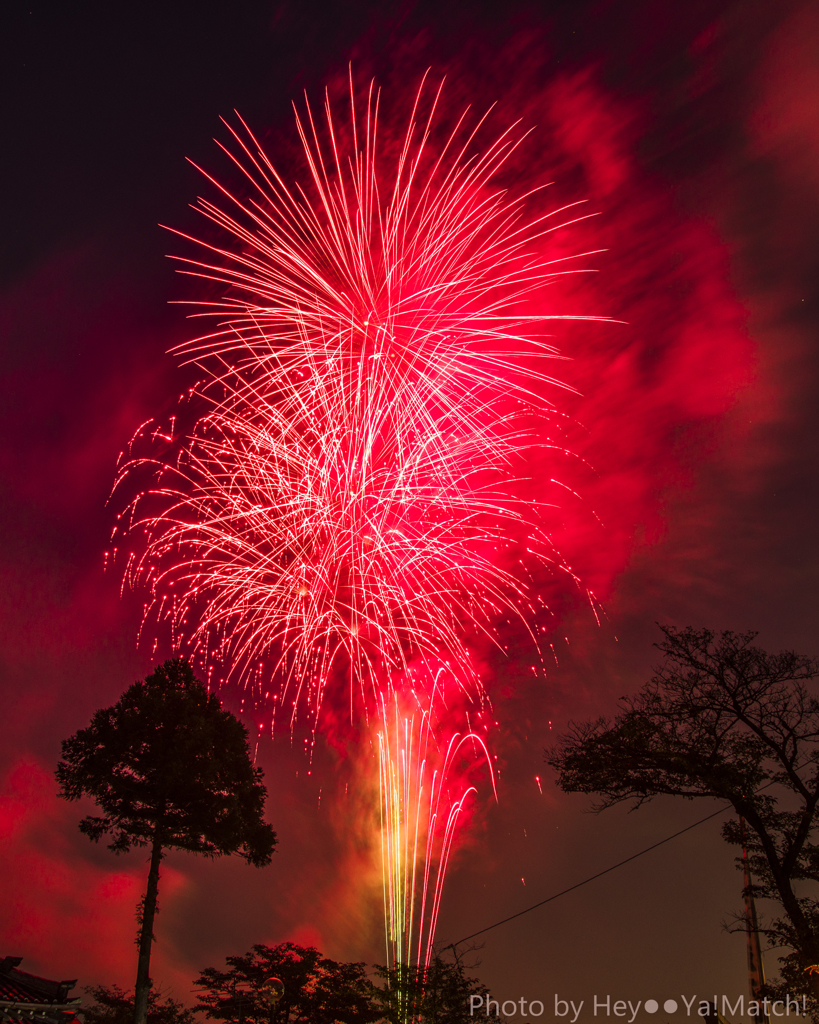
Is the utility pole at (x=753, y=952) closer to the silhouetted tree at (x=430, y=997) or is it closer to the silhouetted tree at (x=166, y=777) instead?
the silhouetted tree at (x=430, y=997)

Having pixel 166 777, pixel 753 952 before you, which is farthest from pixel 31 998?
pixel 753 952

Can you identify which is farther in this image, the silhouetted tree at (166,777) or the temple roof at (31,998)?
the silhouetted tree at (166,777)

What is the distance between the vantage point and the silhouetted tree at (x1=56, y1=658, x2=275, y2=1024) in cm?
2022

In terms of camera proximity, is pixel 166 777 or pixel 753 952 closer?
pixel 753 952

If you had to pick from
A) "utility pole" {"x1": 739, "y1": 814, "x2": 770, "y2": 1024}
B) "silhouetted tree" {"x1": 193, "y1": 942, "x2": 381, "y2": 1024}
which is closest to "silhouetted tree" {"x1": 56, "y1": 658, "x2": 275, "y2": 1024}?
"silhouetted tree" {"x1": 193, "y1": 942, "x2": 381, "y2": 1024}

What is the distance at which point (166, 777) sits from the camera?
20.5 m

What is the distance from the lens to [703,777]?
14.1m

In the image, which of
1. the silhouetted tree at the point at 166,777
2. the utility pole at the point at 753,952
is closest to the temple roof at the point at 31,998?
the silhouetted tree at the point at 166,777

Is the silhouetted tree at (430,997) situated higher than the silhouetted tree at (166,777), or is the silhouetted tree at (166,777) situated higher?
the silhouetted tree at (166,777)

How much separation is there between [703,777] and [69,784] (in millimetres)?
17211

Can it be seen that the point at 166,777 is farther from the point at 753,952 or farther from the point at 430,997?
the point at 753,952

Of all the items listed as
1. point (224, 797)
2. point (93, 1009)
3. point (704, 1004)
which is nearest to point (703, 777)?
point (704, 1004)

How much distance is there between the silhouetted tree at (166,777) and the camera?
2022cm

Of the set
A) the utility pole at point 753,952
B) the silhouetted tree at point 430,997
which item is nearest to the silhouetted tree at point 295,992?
the silhouetted tree at point 430,997
